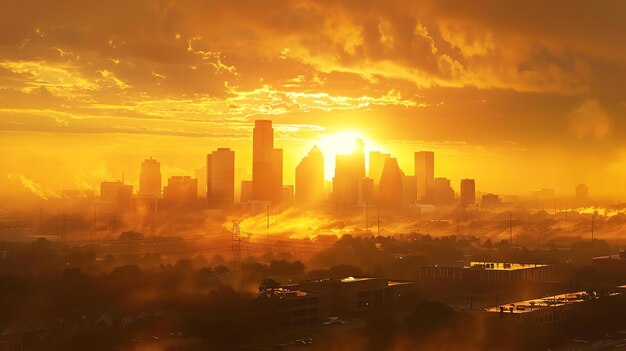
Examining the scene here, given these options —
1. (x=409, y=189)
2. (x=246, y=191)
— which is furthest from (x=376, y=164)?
(x=246, y=191)

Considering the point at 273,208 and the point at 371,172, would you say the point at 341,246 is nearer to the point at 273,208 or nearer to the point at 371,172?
the point at 273,208

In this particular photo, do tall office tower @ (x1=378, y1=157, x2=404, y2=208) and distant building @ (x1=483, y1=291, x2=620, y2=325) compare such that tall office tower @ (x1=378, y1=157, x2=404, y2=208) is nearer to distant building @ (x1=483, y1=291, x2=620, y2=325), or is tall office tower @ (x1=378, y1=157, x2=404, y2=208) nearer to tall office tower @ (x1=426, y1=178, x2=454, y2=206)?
tall office tower @ (x1=426, y1=178, x2=454, y2=206)

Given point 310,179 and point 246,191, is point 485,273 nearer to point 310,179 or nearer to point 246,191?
point 246,191

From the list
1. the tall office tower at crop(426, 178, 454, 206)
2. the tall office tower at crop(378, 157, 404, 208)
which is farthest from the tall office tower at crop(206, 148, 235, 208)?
the tall office tower at crop(426, 178, 454, 206)

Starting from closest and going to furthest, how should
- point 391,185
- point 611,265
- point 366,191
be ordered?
point 611,265, point 366,191, point 391,185

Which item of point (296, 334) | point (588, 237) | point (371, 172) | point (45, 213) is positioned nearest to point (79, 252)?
point (45, 213)

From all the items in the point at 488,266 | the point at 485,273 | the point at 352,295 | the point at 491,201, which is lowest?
the point at 352,295
